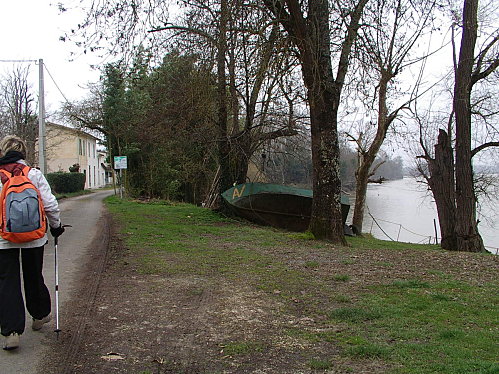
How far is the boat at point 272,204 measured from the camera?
16594 mm

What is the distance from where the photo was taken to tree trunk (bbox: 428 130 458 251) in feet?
55.2

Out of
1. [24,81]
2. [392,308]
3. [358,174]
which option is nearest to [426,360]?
[392,308]

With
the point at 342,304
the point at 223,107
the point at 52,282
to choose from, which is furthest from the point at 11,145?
the point at 223,107

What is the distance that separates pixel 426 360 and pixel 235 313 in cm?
212

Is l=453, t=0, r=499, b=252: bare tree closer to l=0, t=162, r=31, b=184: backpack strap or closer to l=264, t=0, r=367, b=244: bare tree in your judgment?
l=264, t=0, r=367, b=244: bare tree

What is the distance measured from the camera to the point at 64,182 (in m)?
36.0

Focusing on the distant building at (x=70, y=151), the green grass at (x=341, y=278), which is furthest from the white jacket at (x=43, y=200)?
the distant building at (x=70, y=151)

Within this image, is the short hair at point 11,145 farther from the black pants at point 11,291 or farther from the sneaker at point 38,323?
the sneaker at point 38,323

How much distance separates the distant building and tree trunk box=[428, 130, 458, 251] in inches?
1243

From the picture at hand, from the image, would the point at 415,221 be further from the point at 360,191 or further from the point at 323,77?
the point at 323,77

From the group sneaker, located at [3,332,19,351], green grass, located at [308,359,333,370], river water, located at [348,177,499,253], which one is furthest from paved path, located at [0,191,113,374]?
river water, located at [348,177,499,253]

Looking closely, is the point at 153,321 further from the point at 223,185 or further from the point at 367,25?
the point at 223,185

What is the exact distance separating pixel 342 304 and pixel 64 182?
34.1m

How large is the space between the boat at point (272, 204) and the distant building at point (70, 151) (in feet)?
90.7
